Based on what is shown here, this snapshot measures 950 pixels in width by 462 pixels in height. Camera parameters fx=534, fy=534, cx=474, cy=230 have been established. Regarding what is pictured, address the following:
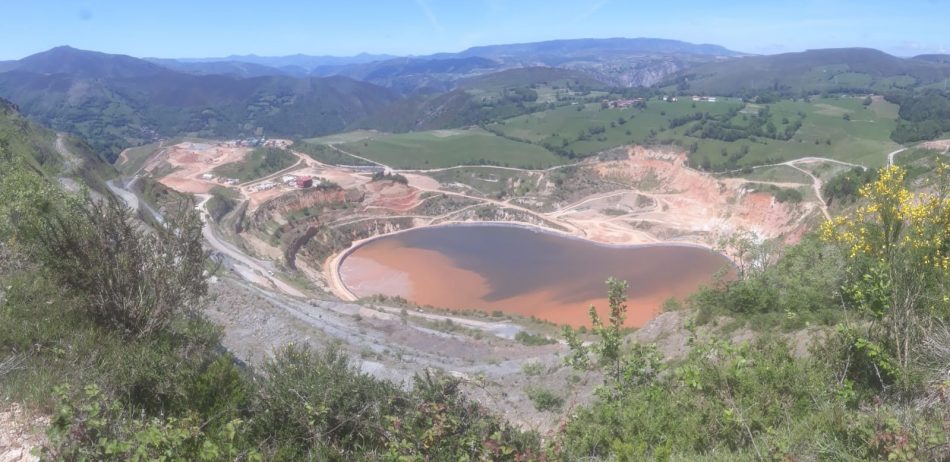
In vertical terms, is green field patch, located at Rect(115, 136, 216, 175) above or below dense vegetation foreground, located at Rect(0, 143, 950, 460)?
below

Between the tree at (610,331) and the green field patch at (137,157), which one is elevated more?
the tree at (610,331)

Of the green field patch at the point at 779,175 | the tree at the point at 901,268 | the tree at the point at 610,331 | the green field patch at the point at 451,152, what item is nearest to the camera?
the tree at the point at 901,268

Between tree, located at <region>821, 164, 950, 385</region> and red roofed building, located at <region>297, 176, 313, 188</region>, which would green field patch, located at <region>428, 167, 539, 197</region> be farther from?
tree, located at <region>821, 164, 950, 385</region>

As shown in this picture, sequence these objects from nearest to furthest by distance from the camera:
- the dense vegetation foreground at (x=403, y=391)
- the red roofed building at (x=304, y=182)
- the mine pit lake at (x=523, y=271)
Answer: the dense vegetation foreground at (x=403, y=391)
the mine pit lake at (x=523, y=271)
the red roofed building at (x=304, y=182)

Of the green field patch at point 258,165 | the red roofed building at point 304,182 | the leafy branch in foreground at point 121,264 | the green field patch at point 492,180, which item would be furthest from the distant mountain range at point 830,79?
the leafy branch in foreground at point 121,264

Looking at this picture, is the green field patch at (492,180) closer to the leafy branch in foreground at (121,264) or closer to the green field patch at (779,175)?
the green field patch at (779,175)

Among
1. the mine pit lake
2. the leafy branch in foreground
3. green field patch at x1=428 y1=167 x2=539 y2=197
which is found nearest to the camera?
the leafy branch in foreground

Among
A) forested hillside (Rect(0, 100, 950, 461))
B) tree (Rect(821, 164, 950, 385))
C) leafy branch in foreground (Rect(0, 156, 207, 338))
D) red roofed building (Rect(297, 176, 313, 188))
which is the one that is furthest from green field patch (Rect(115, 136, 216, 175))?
tree (Rect(821, 164, 950, 385))
